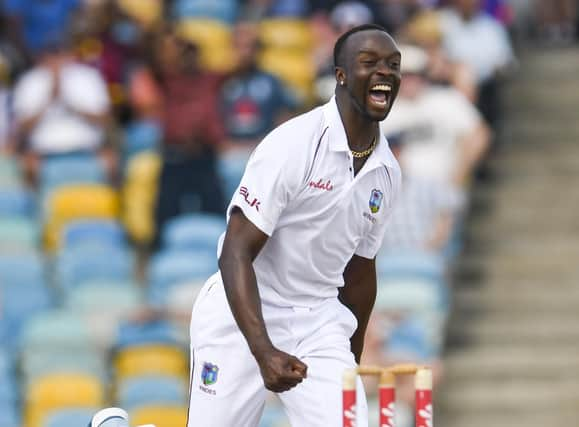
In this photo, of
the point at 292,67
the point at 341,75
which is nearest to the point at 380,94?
the point at 341,75

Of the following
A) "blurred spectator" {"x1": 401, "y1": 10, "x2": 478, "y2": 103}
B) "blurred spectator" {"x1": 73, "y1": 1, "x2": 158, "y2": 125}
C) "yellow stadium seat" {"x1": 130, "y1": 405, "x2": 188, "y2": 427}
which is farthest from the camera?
"blurred spectator" {"x1": 73, "y1": 1, "x2": 158, "y2": 125}

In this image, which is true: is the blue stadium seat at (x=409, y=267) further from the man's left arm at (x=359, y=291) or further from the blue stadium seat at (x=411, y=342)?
the man's left arm at (x=359, y=291)

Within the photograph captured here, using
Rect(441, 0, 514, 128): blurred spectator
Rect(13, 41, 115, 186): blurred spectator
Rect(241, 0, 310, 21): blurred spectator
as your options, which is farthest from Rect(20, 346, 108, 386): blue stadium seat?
Rect(241, 0, 310, 21): blurred spectator

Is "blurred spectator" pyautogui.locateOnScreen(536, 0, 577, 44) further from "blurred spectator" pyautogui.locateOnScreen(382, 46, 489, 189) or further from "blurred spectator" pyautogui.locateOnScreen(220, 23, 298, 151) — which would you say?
"blurred spectator" pyautogui.locateOnScreen(220, 23, 298, 151)

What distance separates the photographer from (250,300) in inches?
220

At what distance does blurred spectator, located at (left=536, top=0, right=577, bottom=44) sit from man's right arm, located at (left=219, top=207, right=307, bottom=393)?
357 inches

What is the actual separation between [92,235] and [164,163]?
0.65 meters

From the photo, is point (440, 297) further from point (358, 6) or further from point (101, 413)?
point (101, 413)

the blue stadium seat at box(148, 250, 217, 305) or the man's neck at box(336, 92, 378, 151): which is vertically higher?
the man's neck at box(336, 92, 378, 151)

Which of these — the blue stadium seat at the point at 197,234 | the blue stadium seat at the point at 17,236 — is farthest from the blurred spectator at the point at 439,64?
the blue stadium seat at the point at 17,236

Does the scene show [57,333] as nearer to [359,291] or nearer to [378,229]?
[359,291]

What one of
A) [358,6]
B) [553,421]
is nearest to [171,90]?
[358,6]

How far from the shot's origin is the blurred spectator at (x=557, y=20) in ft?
47.0

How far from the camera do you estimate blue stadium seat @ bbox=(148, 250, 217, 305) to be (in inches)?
409
